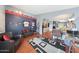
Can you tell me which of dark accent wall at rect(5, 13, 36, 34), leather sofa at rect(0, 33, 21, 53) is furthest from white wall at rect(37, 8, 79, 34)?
leather sofa at rect(0, 33, 21, 53)

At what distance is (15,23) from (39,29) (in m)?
0.56

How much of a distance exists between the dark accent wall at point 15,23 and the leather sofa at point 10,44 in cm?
14

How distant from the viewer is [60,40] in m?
2.84

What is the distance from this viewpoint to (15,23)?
2.79 metres

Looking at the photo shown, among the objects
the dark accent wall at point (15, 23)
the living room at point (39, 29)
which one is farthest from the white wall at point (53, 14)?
the dark accent wall at point (15, 23)

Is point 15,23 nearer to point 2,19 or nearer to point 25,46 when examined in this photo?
point 2,19

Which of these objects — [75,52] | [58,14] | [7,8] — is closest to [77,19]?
[58,14]

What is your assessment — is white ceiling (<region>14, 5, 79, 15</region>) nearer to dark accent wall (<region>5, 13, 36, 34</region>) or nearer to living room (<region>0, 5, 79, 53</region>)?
living room (<region>0, 5, 79, 53</region>)

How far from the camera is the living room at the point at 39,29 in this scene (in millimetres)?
2775

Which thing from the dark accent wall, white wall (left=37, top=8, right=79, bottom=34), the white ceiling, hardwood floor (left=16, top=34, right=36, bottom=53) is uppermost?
the white ceiling

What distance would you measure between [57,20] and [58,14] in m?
0.14

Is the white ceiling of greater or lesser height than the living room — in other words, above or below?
above

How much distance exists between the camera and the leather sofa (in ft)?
9.10
